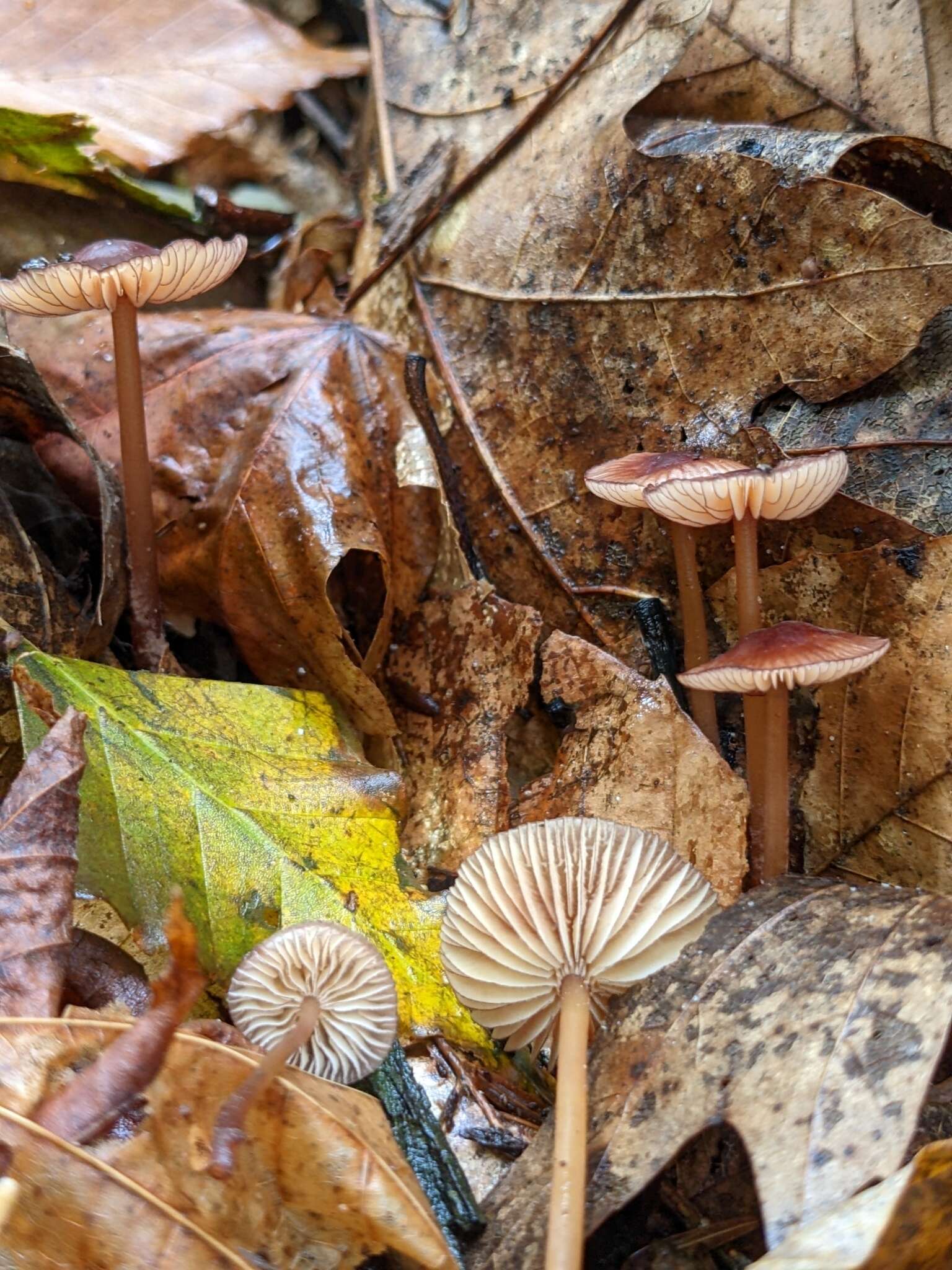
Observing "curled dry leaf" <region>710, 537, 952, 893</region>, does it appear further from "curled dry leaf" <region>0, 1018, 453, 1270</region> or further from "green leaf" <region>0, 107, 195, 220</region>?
"green leaf" <region>0, 107, 195, 220</region>

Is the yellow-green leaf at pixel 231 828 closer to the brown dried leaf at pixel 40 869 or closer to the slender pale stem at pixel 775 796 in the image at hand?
the brown dried leaf at pixel 40 869

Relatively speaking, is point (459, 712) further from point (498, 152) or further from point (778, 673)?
point (498, 152)

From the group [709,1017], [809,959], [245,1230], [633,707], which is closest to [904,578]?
[633,707]

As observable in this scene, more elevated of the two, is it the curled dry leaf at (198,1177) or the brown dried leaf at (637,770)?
Answer: the brown dried leaf at (637,770)

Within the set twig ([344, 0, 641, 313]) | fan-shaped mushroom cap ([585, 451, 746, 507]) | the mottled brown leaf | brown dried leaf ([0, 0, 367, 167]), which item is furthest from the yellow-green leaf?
brown dried leaf ([0, 0, 367, 167])

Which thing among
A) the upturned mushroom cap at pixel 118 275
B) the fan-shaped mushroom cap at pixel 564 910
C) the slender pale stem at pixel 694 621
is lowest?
the fan-shaped mushroom cap at pixel 564 910

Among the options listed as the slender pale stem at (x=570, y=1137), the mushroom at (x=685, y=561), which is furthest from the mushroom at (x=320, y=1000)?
the mushroom at (x=685, y=561)

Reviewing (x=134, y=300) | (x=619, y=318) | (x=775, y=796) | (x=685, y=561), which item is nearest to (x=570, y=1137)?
(x=775, y=796)

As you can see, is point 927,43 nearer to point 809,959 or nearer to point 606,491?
point 606,491
